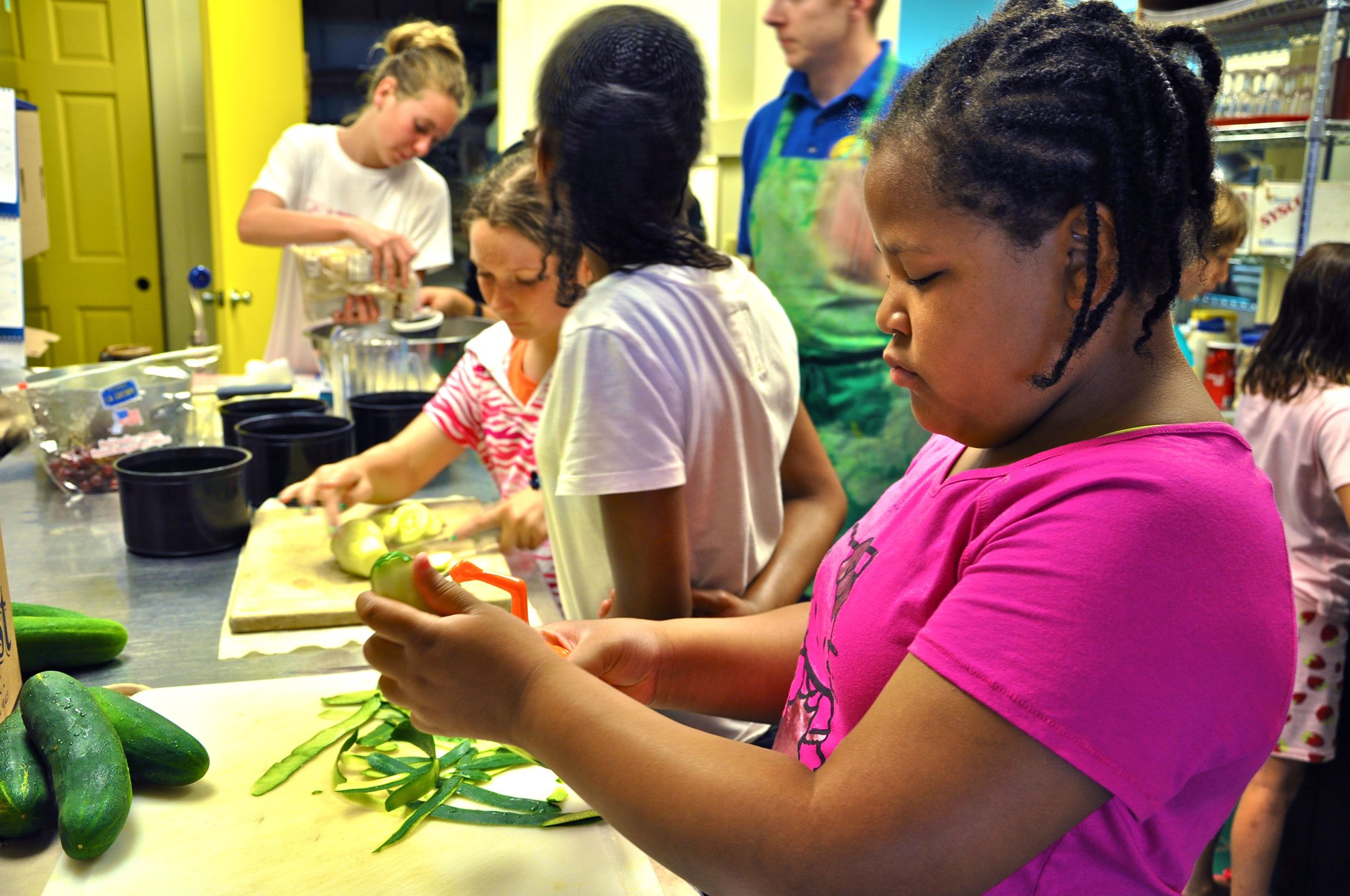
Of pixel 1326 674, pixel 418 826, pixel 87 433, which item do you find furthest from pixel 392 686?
pixel 1326 674

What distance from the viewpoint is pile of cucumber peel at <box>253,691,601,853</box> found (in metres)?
0.89

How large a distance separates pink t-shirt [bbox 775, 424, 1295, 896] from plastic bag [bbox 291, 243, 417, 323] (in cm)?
214

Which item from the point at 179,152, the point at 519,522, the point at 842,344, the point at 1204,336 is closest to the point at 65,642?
the point at 519,522

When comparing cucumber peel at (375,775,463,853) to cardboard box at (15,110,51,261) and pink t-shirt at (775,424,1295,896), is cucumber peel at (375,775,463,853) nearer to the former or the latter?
pink t-shirt at (775,424,1295,896)

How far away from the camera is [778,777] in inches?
23.9

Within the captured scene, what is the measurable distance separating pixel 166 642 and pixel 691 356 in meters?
0.77

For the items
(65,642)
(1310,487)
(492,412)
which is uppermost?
(492,412)

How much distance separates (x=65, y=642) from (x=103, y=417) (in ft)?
3.12

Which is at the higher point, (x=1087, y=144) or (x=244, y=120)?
(x=244, y=120)

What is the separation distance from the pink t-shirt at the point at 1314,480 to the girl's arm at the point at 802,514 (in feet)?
4.57

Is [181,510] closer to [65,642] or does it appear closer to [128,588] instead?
[128,588]

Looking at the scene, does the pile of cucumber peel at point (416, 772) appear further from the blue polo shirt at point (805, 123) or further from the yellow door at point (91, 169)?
the yellow door at point (91, 169)

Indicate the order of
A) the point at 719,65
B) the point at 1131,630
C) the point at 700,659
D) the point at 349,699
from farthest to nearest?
the point at 719,65, the point at 349,699, the point at 700,659, the point at 1131,630

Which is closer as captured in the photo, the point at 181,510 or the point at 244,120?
the point at 181,510
